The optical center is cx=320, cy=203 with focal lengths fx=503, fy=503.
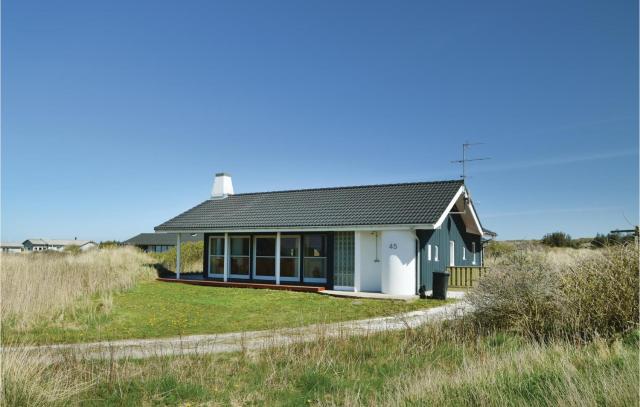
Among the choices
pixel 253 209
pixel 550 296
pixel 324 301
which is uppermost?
pixel 253 209

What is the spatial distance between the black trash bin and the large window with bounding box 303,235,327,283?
5188 millimetres

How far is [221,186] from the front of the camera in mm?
31344

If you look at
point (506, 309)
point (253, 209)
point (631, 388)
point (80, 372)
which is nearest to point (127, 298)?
point (253, 209)

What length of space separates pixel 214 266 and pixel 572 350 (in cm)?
2165

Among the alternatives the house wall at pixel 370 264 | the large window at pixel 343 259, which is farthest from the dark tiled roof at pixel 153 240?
the house wall at pixel 370 264

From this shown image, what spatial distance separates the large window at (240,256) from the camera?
25.9 m

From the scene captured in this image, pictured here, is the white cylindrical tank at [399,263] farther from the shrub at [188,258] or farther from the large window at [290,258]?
the shrub at [188,258]

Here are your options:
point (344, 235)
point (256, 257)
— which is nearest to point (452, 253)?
point (344, 235)

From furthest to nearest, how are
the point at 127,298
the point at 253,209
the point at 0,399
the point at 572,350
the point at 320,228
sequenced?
the point at 253,209, the point at 320,228, the point at 127,298, the point at 572,350, the point at 0,399

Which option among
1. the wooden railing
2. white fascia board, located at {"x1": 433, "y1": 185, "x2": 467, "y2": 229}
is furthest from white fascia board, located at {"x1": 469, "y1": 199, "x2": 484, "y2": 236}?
the wooden railing

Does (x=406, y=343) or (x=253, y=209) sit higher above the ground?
(x=253, y=209)

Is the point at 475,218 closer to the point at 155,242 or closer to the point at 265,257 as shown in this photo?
the point at 265,257

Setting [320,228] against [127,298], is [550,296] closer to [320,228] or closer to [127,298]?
[320,228]

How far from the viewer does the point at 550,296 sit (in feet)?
33.6
